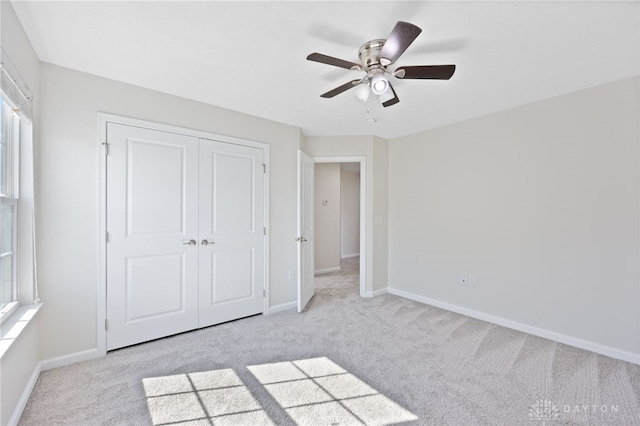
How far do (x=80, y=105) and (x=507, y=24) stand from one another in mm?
3102

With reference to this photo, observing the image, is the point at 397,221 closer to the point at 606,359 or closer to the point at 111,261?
the point at 606,359

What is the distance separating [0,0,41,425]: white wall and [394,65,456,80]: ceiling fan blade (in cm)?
220

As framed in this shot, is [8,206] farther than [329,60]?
Yes

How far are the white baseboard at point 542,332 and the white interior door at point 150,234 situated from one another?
292 cm

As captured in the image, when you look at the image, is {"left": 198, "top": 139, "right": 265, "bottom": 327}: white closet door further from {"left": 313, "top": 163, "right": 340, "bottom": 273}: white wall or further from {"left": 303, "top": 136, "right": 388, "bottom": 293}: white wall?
{"left": 313, "top": 163, "right": 340, "bottom": 273}: white wall

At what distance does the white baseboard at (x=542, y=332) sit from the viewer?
2303 millimetres

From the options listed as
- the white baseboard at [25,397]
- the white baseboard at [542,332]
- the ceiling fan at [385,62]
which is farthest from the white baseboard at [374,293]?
the white baseboard at [25,397]

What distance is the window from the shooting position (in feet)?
5.63

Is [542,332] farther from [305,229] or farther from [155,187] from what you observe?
[155,187]

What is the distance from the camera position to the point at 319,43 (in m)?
1.83

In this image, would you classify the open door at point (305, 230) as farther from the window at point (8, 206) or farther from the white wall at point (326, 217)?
the window at point (8, 206)

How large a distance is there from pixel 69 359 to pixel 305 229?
8.10 feet

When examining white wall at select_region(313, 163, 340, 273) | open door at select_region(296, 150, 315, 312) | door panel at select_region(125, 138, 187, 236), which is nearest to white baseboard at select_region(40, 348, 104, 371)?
door panel at select_region(125, 138, 187, 236)

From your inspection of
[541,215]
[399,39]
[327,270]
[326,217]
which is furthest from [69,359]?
[541,215]
